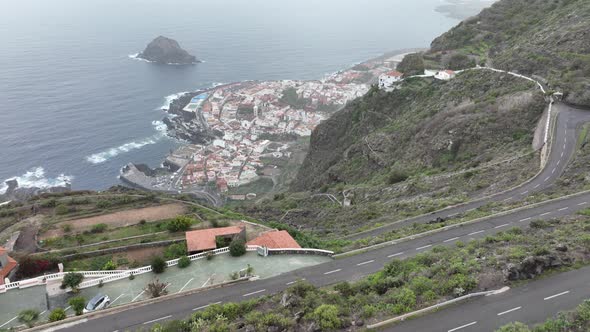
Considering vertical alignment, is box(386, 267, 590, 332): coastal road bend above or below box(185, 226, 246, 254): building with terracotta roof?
above

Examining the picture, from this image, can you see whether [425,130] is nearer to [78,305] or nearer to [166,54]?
[78,305]

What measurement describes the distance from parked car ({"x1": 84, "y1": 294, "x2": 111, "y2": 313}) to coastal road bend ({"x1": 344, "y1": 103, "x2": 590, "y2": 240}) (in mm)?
15396

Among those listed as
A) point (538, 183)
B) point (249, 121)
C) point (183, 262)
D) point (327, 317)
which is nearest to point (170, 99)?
point (249, 121)

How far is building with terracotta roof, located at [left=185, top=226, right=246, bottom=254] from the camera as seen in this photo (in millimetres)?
25922

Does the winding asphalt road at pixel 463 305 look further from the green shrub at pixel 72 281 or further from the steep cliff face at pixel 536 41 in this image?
the steep cliff face at pixel 536 41

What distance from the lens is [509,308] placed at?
49.2 ft

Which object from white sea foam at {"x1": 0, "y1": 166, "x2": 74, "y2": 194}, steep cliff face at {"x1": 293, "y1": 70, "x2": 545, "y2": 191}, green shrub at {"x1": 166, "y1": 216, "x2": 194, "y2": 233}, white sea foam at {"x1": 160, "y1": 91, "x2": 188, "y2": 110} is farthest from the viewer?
white sea foam at {"x1": 160, "y1": 91, "x2": 188, "y2": 110}

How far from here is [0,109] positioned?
3654 inches

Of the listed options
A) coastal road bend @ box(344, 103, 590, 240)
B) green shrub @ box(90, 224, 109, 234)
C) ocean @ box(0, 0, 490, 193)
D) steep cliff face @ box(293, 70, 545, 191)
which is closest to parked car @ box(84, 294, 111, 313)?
green shrub @ box(90, 224, 109, 234)

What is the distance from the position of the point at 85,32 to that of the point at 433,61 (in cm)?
15232

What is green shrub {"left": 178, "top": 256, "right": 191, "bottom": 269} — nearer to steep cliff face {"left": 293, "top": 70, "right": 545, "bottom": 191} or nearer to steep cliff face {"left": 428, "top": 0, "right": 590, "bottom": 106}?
steep cliff face {"left": 293, "top": 70, "right": 545, "bottom": 191}

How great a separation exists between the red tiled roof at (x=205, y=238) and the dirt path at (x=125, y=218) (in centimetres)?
752

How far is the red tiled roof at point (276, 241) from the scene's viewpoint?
25.7 m

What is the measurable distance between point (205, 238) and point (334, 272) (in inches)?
372
